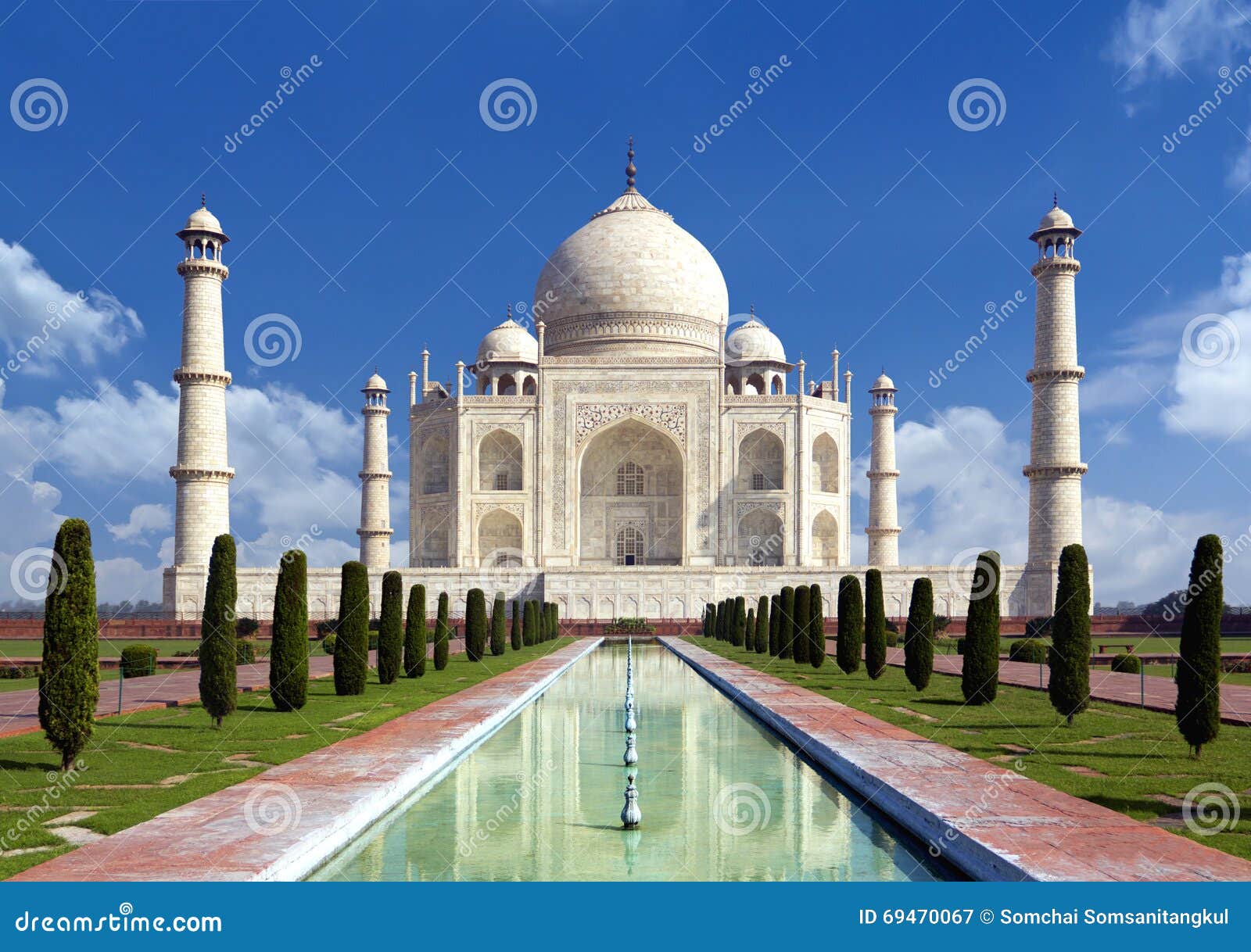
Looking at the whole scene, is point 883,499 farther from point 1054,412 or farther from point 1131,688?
point 1131,688

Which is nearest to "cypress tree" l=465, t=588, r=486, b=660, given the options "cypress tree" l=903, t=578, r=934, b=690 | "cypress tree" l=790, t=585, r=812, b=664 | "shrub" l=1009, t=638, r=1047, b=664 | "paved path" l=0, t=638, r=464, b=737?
"paved path" l=0, t=638, r=464, b=737

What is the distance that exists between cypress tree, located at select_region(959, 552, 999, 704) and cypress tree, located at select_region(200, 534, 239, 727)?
6059 millimetres

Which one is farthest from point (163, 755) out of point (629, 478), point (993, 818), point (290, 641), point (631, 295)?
point (631, 295)

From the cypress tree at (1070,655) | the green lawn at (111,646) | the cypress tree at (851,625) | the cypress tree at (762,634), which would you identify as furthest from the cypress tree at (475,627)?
the cypress tree at (1070,655)

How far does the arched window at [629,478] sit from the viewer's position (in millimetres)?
32688

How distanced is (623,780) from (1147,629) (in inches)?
833

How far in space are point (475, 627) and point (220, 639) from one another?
8.13 m

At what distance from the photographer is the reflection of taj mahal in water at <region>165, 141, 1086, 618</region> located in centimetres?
2591

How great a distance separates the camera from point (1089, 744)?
25.4 feet

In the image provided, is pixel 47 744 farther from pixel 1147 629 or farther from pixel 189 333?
pixel 1147 629

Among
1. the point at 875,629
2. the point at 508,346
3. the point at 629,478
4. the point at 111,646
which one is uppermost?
the point at 508,346

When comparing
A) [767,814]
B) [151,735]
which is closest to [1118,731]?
[767,814]

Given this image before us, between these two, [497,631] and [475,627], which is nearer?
[475,627]

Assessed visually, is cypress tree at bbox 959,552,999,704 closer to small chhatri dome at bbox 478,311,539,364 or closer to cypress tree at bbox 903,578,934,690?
cypress tree at bbox 903,578,934,690
